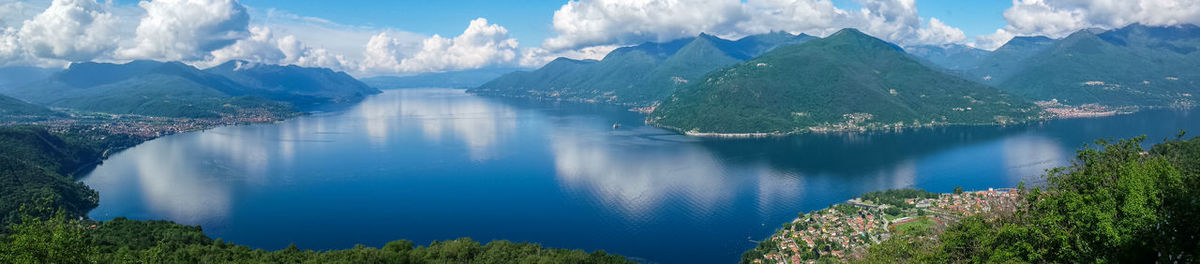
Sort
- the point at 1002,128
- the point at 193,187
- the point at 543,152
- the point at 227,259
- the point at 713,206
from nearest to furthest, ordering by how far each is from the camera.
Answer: the point at 227,259 < the point at 713,206 < the point at 193,187 < the point at 543,152 < the point at 1002,128

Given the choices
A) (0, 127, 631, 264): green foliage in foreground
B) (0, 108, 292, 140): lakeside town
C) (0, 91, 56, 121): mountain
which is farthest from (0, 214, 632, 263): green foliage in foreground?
(0, 91, 56, 121): mountain

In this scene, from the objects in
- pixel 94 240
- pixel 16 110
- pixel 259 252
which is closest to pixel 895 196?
pixel 259 252

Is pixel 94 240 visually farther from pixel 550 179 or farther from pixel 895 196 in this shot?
pixel 895 196

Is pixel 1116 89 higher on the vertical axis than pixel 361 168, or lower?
higher

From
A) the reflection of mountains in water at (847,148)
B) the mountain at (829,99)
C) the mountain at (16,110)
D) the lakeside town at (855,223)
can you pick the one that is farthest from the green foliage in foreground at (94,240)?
the mountain at (829,99)

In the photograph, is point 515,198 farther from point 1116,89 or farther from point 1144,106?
point 1116,89

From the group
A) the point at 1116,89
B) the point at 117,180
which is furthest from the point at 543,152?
the point at 1116,89
